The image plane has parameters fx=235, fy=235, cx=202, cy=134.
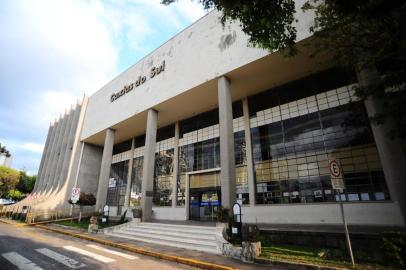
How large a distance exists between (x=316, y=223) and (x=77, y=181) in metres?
25.3

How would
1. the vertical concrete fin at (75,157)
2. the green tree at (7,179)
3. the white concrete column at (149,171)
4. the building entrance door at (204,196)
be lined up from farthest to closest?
the green tree at (7,179)
the vertical concrete fin at (75,157)
the building entrance door at (204,196)
the white concrete column at (149,171)

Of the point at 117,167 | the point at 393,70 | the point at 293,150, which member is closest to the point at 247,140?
the point at 293,150

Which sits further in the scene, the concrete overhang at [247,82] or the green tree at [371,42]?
the concrete overhang at [247,82]

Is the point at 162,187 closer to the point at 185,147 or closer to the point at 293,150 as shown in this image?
the point at 185,147

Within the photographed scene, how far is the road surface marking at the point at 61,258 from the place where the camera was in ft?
23.5

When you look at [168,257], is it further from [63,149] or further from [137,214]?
[63,149]

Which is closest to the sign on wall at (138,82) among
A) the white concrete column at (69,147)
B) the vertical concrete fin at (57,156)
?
the white concrete column at (69,147)

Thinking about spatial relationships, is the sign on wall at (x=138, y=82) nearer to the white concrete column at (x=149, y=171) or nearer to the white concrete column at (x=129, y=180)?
the white concrete column at (x=149, y=171)

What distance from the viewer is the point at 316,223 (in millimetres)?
11961

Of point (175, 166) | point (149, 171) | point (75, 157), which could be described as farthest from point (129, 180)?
point (75, 157)

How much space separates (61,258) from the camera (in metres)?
8.08

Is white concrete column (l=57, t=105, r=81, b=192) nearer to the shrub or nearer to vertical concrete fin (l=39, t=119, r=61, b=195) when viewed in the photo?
vertical concrete fin (l=39, t=119, r=61, b=195)

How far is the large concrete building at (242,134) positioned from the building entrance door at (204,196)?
77 millimetres

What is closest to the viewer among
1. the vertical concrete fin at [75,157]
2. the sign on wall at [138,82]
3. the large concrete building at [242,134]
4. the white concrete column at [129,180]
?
the large concrete building at [242,134]
